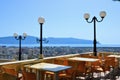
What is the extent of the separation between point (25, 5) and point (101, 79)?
12.0 m

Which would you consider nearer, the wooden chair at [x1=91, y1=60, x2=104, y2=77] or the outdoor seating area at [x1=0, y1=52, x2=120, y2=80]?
the outdoor seating area at [x1=0, y1=52, x2=120, y2=80]

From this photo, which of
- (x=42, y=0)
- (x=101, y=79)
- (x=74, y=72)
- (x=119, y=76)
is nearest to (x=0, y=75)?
(x=74, y=72)

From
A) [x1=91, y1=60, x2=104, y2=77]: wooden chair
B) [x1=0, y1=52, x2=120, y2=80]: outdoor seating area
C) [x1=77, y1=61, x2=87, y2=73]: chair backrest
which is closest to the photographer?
→ [x1=0, y1=52, x2=120, y2=80]: outdoor seating area

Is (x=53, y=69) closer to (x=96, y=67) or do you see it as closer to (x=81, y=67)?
(x=81, y=67)

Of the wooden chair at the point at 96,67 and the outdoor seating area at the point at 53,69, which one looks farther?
the wooden chair at the point at 96,67

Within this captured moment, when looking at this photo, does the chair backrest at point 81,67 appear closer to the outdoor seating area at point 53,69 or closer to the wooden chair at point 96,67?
the outdoor seating area at point 53,69

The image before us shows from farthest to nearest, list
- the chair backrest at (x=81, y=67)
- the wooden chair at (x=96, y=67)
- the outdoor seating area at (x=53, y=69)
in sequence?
the wooden chair at (x=96, y=67) < the chair backrest at (x=81, y=67) < the outdoor seating area at (x=53, y=69)

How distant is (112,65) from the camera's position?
824 centimetres

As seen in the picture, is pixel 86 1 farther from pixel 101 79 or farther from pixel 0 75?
pixel 0 75

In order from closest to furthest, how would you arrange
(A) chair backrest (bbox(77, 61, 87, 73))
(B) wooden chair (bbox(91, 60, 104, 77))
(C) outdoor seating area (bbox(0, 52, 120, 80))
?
(C) outdoor seating area (bbox(0, 52, 120, 80))
(A) chair backrest (bbox(77, 61, 87, 73))
(B) wooden chair (bbox(91, 60, 104, 77))

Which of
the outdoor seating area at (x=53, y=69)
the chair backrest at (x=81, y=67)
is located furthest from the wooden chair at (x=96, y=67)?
the chair backrest at (x=81, y=67)

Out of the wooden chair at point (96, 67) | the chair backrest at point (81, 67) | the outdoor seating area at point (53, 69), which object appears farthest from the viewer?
the wooden chair at point (96, 67)

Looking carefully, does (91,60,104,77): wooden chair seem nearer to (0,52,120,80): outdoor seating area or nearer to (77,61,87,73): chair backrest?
(0,52,120,80): outdoor seating area

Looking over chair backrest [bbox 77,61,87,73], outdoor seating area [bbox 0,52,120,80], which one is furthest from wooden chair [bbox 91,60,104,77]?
chair backrest [bbox 77,61,87,73]
